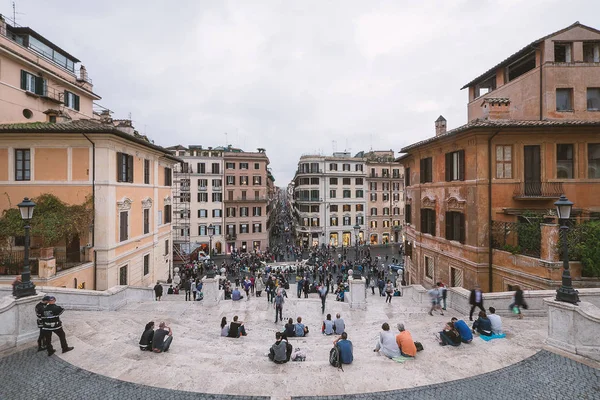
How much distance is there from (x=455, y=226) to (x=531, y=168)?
4800 millimetres

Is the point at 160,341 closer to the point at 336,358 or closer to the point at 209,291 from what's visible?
the point at 336,358

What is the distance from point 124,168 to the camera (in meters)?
19.9

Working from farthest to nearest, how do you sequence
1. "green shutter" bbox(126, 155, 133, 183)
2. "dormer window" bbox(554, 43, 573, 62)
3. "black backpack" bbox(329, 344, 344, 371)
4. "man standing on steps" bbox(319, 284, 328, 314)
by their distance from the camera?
1. "green shutter" bbox(126, 155, 133, 183)
2. "dormer window" bbox(554, 43, 573, 62)
3. "man standing on steps" bbox(319, 284, 328, 314)
4. "black backpack" bbox(329, 344, 344, 371)

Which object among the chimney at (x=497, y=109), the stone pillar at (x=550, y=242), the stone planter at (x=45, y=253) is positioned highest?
the chimney at (x=497, y=109)

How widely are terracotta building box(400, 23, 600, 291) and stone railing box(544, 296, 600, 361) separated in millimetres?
5623

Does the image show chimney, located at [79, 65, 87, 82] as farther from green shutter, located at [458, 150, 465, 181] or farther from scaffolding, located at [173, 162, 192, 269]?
green shutter, located at [458, 150, 465, 181]

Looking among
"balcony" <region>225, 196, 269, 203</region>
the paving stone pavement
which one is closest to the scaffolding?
"balcony" <region>225, 196, 269, 203</region>

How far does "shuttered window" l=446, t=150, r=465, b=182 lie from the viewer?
17.3 metres

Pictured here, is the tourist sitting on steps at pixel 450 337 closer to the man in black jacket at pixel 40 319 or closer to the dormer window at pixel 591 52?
the man in black jacket at pixel 40 319

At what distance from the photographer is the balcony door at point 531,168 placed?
53.1 feet

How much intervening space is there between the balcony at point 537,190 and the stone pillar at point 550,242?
129 inches

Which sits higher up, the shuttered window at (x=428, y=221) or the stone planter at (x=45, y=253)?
the shuttered window at (x=428, y=221)

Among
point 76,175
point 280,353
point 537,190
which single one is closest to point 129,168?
point 76,175

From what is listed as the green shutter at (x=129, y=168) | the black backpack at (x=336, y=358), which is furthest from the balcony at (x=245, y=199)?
the black backpack at (x=336, y=358)
